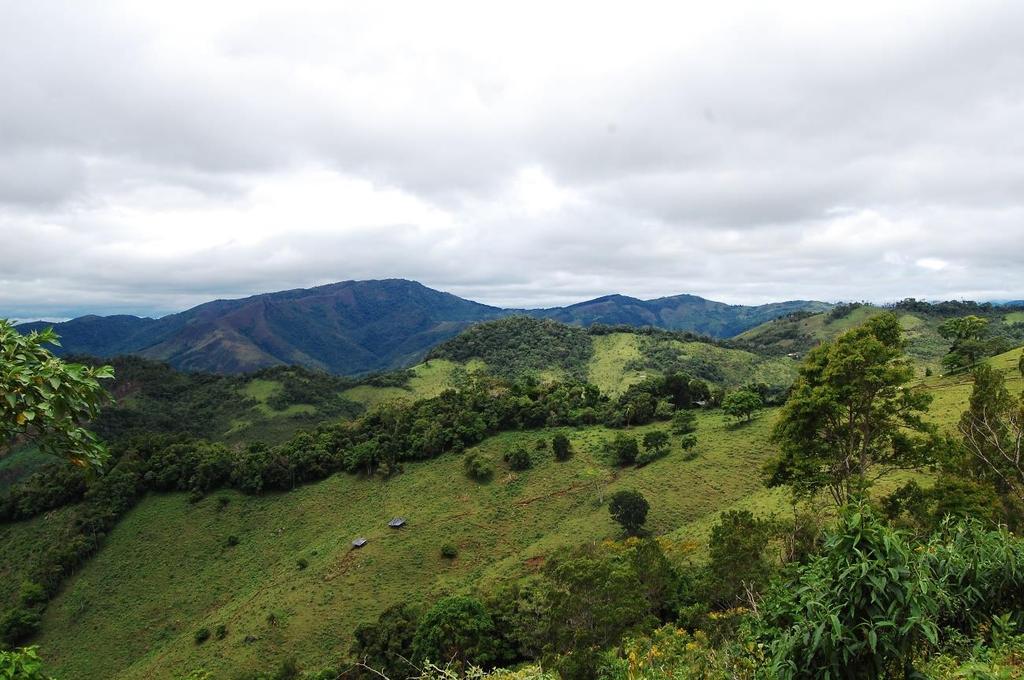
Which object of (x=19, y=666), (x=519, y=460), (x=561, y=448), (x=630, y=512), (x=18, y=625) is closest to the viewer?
(x=19, y=666)

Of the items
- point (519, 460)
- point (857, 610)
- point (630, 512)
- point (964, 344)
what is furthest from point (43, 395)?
point (964, 344)

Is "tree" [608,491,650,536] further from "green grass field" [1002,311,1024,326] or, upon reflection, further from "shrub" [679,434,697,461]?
"green grass field" [1002,311,1024,326]

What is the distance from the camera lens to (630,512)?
48719 millimetres

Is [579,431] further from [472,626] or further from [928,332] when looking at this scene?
[928,332]

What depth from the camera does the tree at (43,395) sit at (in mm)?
5543

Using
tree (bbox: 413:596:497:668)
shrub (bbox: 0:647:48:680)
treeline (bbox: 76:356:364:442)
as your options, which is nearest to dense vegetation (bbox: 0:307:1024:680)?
tree (bbox: 413:596:497:668)

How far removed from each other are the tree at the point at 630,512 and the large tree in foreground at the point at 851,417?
2799 centimetres

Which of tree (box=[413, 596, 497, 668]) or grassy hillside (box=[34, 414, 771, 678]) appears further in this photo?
grassy hillside (box=[34, 414, 771, 678])

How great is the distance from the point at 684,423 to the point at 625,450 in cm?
1031

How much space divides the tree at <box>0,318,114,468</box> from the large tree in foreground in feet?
73.2

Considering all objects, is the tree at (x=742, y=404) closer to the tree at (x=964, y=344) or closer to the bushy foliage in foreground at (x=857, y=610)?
the tree at (x=964, y=344)

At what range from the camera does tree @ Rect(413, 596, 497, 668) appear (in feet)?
109

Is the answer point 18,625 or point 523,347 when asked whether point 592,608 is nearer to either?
point 18,625

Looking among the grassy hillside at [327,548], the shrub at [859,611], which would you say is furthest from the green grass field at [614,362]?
the shrub at [859,611]
